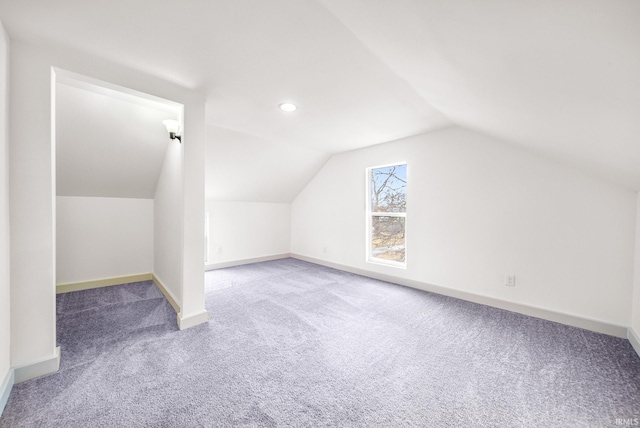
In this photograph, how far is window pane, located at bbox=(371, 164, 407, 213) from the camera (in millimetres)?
3758

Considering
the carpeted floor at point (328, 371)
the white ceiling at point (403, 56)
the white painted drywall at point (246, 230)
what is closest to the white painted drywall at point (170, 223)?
the carpeted floor at point (328, 371)

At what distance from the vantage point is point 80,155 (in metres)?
2.84

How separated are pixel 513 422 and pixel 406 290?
210 cm

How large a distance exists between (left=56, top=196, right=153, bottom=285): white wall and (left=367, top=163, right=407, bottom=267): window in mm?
3358

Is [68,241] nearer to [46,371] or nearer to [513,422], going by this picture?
[46,371]

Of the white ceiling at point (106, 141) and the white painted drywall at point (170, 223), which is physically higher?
the white ceiling at point (106, 141)

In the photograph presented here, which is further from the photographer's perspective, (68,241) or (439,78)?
(68,241)

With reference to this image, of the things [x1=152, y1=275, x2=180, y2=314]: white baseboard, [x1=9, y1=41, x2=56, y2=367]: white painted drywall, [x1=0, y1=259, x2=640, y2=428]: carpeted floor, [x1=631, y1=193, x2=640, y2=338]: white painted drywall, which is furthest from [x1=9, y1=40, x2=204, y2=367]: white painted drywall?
[x1=631, y1=193, x2=640, y2=338]: white painted drywall

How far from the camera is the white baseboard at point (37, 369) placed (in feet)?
5.16

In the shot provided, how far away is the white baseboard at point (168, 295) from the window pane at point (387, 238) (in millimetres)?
2781

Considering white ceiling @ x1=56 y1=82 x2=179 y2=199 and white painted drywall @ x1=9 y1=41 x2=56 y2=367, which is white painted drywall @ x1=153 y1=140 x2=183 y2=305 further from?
white painted drywall @ x1=9 y1=41 x2=56 y2=367

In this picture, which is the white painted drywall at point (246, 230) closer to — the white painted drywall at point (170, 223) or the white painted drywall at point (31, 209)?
the white painted drywall at point (170, 223)

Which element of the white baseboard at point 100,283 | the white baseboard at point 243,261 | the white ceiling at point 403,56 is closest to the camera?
the white ceiling at point 403,56


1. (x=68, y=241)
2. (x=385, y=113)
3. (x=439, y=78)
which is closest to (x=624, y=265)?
(x=439, y=78)
